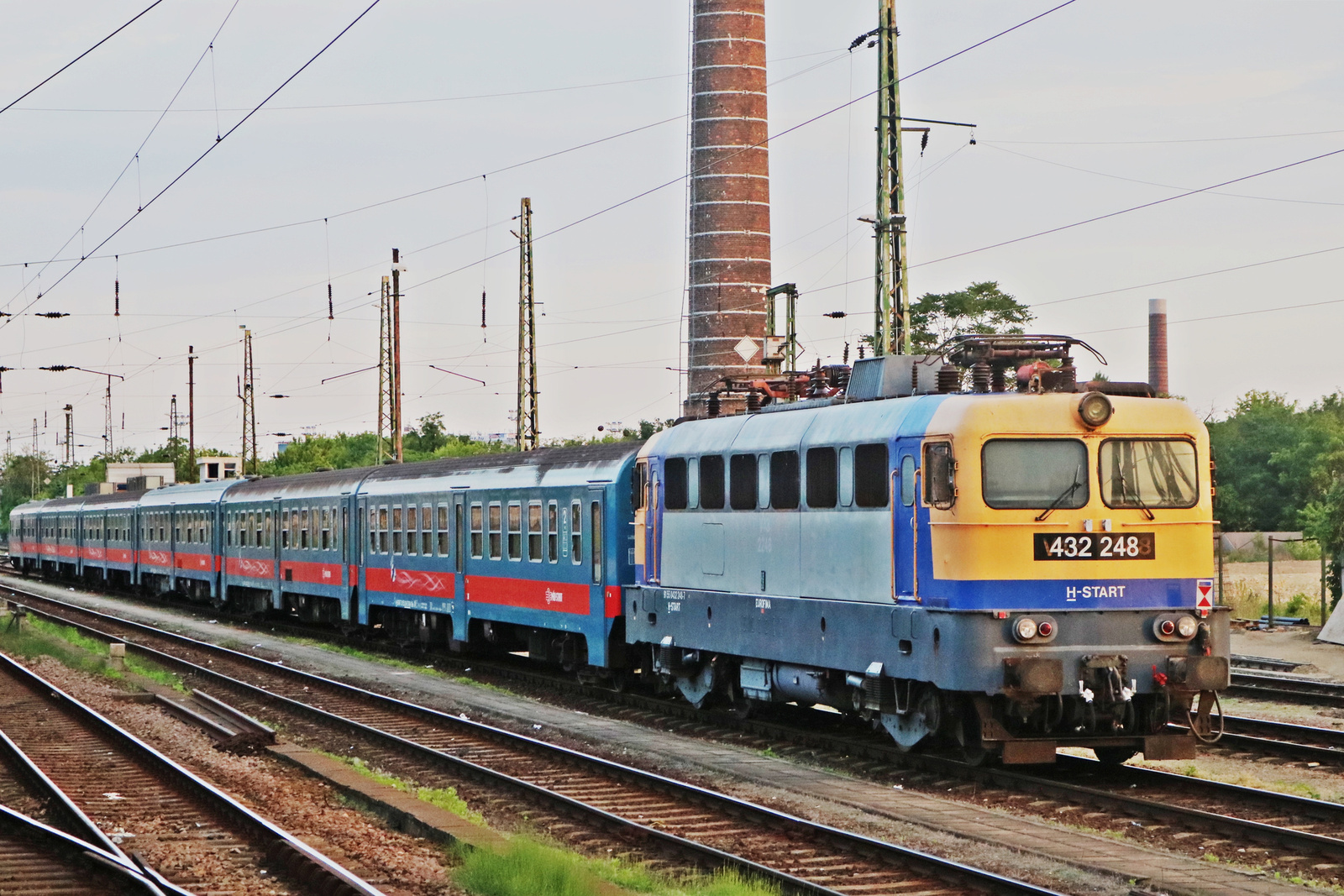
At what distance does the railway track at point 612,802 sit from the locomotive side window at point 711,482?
3.24 meters

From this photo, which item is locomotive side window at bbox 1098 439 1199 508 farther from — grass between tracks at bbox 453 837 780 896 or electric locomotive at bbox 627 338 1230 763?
grass between tracks at bbox 453 837 780 896

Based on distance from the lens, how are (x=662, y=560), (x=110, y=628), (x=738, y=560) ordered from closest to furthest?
1. (x=738, y=560)
2. (x=662, y=560)
3. (x=110, y=628)

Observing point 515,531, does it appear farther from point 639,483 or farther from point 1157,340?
point 1157,340

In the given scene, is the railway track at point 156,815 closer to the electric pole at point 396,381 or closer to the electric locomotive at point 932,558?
the electric locomotive at point 932,558

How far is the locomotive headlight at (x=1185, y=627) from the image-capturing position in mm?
13758

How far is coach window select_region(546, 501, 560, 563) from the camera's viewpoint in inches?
912

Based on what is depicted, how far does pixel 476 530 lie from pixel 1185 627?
14.7 meters

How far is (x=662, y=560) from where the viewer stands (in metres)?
19.5

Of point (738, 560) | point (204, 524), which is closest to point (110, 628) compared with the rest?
point (204, 524)

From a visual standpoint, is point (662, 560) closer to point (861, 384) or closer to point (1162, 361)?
point (861, 384)

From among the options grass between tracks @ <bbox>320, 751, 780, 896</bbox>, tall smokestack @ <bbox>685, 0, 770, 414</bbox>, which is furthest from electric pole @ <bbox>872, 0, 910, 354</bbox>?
tall smokestack @ <bbox>685, 0, 770, 414</bbox>

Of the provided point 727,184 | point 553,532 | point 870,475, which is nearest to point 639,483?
point 553,532

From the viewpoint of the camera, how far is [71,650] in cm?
3069

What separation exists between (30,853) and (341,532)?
21.6 metres
